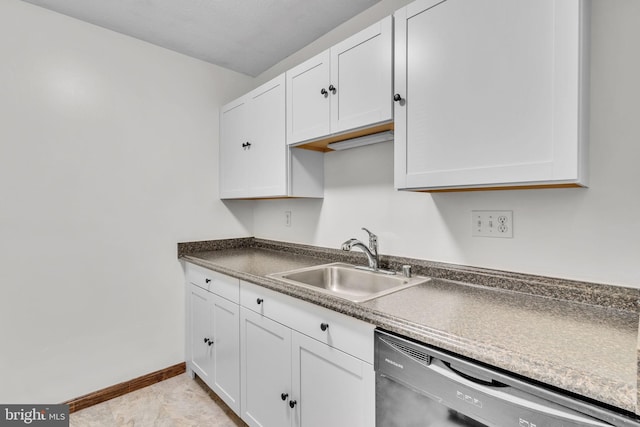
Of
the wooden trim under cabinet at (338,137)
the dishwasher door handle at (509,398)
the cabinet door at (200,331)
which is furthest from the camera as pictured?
the cabinet door at (200,331)

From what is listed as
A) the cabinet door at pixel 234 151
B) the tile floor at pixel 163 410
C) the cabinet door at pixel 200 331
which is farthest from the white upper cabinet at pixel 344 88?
the tile floor at pixel 163 410

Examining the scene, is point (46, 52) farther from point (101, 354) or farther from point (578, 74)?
point (578, 74)

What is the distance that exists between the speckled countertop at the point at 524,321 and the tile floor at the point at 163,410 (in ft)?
3.05

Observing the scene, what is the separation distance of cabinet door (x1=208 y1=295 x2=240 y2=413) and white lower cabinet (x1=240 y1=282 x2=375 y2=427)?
0.23 feet

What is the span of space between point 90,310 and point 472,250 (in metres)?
2.23

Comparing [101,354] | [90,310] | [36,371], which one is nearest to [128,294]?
[90,310]

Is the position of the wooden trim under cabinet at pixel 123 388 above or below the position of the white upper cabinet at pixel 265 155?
below

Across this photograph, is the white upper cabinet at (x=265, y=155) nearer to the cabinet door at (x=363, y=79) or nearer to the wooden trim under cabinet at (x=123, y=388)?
the cabinet door at (x=363, y=79)

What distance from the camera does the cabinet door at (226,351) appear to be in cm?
174

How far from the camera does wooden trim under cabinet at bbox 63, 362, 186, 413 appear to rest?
192 centimetres

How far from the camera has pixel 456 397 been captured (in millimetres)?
833

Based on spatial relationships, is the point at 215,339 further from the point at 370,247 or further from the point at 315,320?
the point at 370,247

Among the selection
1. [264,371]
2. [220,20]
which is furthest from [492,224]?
[220,20]

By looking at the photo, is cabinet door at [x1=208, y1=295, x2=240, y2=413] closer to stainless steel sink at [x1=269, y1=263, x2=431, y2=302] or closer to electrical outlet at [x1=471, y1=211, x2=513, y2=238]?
stainless steel sink at [x1=269, y1=263, x2=431, y2=302]
